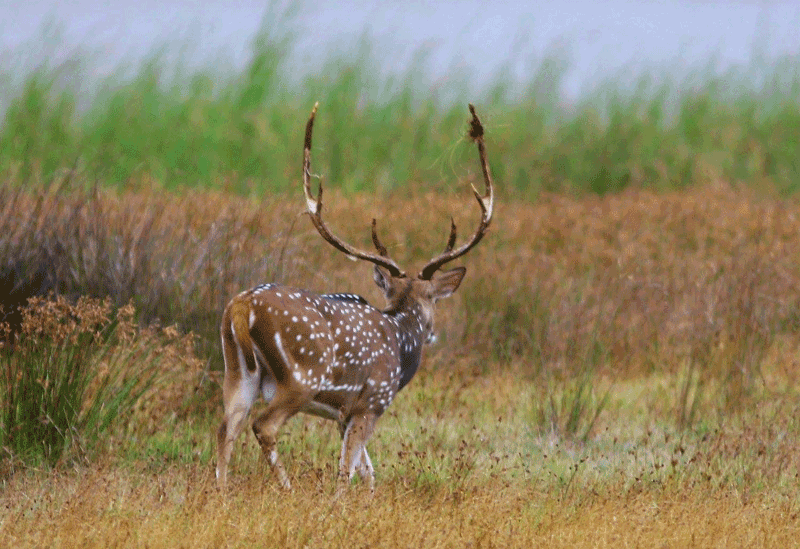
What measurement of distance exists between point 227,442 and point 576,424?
9.96 ft

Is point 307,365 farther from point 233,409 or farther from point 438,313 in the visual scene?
point 438,313

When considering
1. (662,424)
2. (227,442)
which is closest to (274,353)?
(227,442)

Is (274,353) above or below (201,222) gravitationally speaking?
above

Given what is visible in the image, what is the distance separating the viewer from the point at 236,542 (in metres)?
5.75

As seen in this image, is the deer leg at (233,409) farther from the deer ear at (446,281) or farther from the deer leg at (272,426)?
the deer ear at (446,281)

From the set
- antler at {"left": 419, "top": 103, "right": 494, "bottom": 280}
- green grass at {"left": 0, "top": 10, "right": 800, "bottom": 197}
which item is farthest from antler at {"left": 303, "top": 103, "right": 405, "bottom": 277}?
green grass at {"left": 0, "top": 10, "right": 800, "bottom": 197}

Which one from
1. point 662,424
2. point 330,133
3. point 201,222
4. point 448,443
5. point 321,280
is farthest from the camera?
point 330,133

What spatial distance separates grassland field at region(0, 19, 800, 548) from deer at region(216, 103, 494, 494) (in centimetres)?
22

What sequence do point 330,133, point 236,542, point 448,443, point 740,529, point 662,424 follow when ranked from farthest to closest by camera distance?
1. point 330,133
2. point 662,424
3. point 448,443
4. point 740,529
5. point 236,542

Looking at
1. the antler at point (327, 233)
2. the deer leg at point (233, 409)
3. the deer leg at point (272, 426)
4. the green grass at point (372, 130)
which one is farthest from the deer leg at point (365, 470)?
the green grass at point (372, 130)


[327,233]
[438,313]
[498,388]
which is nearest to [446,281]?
[327,233]

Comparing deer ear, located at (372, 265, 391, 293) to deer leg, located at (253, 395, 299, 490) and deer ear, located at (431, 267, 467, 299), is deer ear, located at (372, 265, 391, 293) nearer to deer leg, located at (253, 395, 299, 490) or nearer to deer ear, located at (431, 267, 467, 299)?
deer ear, located at (431, 267, 467, 299)

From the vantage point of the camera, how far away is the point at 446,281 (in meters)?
7.98

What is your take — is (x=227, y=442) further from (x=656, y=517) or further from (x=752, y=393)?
(x=752, y=393)
